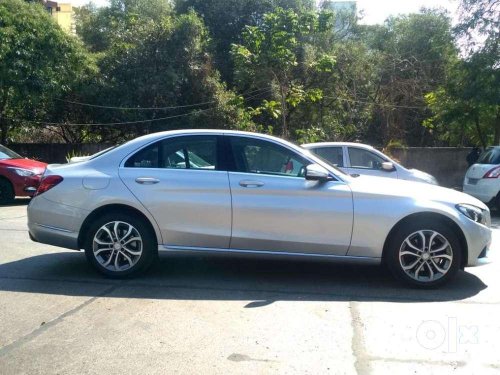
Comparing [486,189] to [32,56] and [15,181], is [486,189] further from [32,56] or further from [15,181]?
[32,56]

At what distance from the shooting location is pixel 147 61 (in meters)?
23.7

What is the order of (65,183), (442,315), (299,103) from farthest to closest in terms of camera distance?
(299,103) < (65,183) < (442,315)

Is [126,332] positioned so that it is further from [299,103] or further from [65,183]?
[299,103]

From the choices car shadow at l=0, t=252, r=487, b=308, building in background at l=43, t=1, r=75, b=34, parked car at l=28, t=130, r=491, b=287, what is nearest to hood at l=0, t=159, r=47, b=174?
car shadow at l=0, t=252, r=487, b=308

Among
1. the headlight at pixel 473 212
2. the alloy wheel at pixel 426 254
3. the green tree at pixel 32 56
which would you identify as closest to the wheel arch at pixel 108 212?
the alloy wheel at pixel 426 254

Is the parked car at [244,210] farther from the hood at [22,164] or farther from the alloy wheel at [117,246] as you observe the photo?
the hood at [22,164]

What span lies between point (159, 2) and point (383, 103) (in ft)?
54.8

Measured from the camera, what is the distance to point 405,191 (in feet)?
20.7

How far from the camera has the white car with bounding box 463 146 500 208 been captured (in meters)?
12.9

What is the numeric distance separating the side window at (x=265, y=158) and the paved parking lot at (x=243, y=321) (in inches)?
47.8

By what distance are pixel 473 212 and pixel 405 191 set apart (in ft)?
2.49

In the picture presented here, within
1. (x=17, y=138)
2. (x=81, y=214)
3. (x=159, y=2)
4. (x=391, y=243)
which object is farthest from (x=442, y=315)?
(x=159, y=2)

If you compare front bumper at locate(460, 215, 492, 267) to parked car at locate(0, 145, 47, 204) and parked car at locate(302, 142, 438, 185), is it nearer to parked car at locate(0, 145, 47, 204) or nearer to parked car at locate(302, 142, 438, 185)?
parked car at locate(302, 142, 438, 185)

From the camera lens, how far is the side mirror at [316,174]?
245 inches
